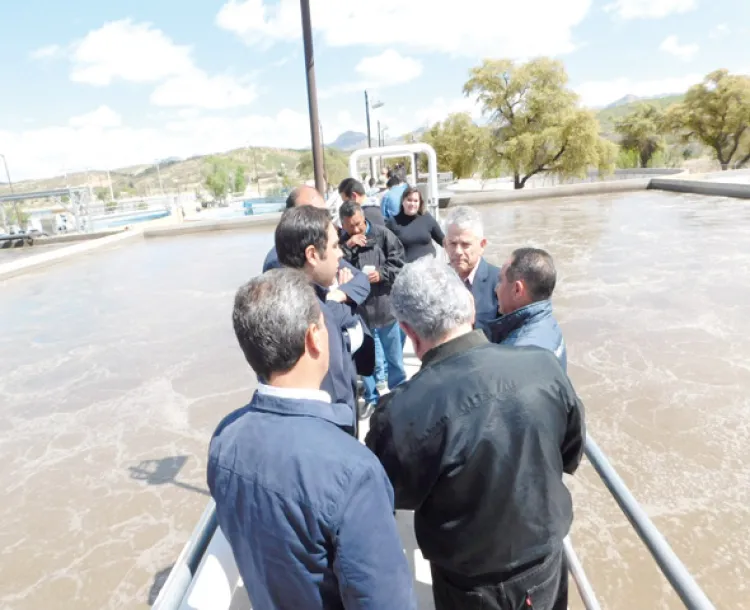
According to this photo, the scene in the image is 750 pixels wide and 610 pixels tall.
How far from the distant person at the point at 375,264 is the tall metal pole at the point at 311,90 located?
449 cm

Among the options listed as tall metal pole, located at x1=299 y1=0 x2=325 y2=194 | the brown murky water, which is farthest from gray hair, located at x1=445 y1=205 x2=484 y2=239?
tall metal pole, located at x1=299 y1=0 x2=325 y2=194

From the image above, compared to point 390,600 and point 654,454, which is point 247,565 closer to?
point 390,600

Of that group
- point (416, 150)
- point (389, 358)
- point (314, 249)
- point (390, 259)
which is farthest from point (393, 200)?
point (314, 249)

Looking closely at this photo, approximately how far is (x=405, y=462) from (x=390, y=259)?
225 cm

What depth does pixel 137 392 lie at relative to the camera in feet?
18.9

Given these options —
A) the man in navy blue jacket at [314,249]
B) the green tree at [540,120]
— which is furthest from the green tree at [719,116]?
the man in navy blue jacket at [314,249]

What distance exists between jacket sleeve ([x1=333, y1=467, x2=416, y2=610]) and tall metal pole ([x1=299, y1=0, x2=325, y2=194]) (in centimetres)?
699

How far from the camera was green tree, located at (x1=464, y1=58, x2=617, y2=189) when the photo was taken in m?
26.8

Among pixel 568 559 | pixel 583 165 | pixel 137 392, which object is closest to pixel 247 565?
pixel 568 559

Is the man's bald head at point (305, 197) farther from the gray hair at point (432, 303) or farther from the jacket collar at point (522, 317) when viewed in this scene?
the gray hair at point (432, 303)

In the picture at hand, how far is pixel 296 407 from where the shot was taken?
100 centimetres

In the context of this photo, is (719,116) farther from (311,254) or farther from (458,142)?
(311,254)

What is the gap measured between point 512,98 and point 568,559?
30505 millimetres

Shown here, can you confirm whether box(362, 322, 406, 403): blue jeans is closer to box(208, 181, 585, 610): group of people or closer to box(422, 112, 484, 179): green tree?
box(208, 181, 585, 610): group of people
